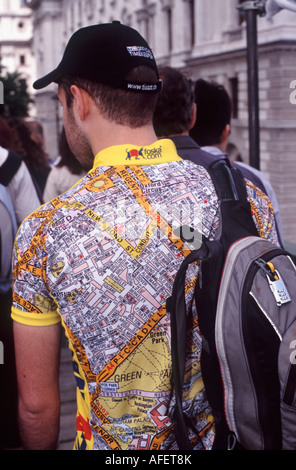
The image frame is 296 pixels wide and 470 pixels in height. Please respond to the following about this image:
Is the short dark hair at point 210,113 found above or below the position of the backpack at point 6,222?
above

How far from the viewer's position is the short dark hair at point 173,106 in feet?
9.65

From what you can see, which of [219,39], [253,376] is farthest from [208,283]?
[219,39]

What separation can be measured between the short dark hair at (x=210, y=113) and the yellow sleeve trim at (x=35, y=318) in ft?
6.77

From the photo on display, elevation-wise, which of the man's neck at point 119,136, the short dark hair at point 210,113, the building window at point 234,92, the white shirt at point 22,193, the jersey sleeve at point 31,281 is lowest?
the building window at point 234,92

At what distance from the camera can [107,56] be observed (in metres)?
1.67

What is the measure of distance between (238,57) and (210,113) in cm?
2254

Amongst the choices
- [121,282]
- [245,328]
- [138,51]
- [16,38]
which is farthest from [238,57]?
[16,38]

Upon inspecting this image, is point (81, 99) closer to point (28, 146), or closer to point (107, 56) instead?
point (107, 56)

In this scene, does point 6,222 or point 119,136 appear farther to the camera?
point 6,222

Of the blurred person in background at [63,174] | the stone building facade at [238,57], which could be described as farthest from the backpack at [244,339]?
the stone building facade at [238,57]

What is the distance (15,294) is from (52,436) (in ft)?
1.43

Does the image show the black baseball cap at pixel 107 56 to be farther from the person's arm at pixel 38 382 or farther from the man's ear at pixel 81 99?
the person's arm at pixel 38 382

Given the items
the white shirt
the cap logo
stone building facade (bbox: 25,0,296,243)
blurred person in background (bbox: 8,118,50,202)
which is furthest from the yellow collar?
stone building facade (bbox: 25,0,296,243)

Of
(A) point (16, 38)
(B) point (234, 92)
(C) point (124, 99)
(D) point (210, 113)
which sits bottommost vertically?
(B) point (234, 92)
